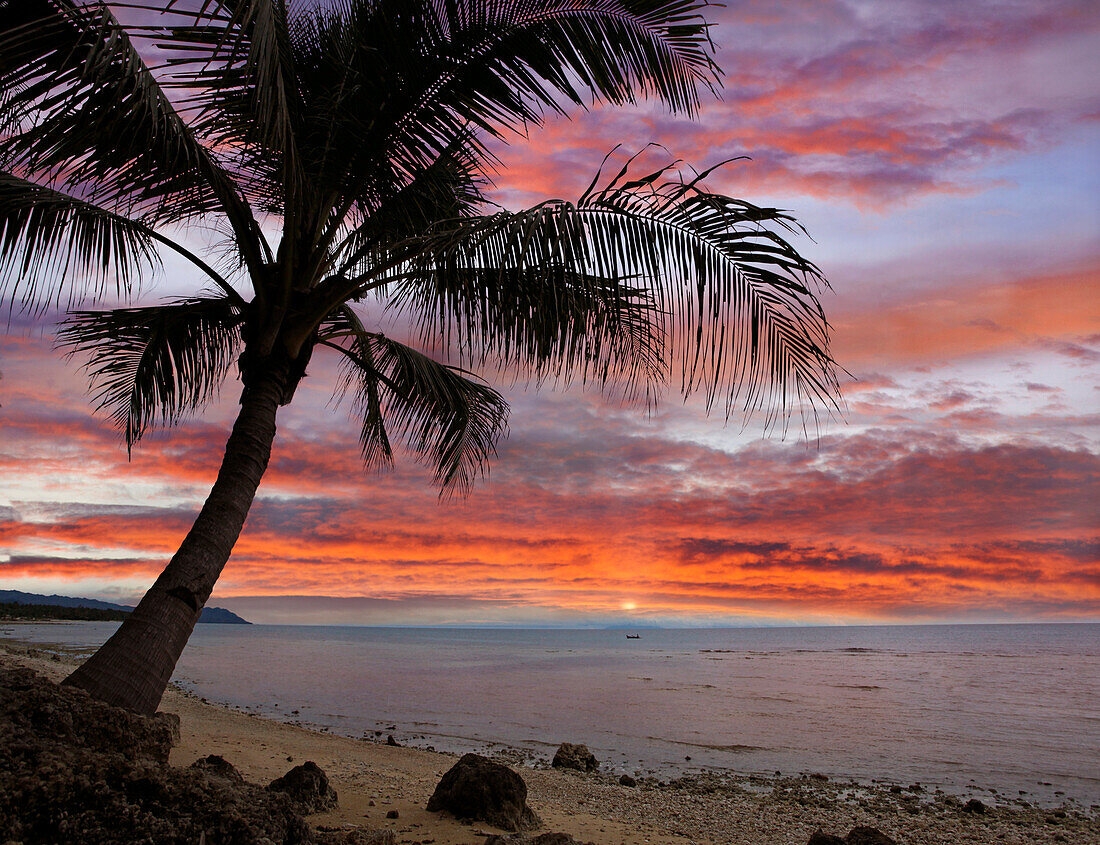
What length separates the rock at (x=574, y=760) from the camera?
35.4ft

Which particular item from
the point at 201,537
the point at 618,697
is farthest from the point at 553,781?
the point at 618,697

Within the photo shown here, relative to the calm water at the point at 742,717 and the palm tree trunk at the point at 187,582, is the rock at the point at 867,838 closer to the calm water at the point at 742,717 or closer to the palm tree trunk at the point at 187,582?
the palm tree trunk at the point at 187,582

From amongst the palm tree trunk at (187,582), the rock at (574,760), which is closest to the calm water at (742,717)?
the rock at (574,760)

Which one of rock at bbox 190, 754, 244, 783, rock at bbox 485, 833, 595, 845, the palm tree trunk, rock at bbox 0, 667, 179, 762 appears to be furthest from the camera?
rock at bbox 190, 754, 244, 783

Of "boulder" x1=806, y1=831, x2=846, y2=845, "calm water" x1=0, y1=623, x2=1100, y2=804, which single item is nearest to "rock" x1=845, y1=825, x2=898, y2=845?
"boulder" x1=806, y1=831, x2=846, y2=845

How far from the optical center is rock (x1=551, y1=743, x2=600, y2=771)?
10.8 m

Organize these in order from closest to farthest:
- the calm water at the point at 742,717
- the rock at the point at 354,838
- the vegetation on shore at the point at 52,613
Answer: the rock at the point at 354,838 → the calm water at the point at 742,717 → the vegetation on shore at the point at 52,613

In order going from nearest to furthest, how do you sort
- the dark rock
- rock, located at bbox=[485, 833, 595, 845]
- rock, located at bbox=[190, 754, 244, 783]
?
the dark rock → rock, located at bbox=[485, 833, 595, 845] → rock, located at bbox=[190, 754, 244, 783]

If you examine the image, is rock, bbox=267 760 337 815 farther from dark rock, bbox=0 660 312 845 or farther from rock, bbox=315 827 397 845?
dark rock, bbox=0 660 312 845

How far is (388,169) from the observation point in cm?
531

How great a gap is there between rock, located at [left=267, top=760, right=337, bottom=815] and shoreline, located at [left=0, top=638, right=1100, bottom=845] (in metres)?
0.13

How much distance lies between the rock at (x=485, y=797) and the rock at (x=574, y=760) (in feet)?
15.9

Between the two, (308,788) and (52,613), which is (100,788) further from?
(52,613)

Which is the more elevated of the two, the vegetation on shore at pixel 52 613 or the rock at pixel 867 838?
the rock at pixel 867 838
